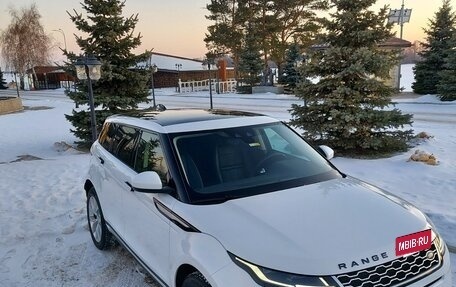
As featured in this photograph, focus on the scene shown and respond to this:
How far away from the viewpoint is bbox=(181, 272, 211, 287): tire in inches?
93.2

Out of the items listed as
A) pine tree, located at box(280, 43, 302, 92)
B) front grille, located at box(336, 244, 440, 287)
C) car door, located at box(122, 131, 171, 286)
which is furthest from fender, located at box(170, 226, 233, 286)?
pine tree, located at box(280, 43, 302, 92)

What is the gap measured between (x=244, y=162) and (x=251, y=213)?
33.8 inches

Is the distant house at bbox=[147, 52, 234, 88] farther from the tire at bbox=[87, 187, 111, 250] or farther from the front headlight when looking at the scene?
the front headlight

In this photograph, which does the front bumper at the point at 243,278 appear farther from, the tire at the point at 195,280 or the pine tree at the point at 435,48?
the pine tree at the point at 435,48

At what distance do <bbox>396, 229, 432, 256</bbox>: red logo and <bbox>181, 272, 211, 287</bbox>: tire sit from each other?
1192 millimetres

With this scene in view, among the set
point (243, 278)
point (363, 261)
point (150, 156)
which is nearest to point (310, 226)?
point (363, 261)

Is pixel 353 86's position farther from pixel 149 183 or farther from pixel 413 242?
pixel 149 183

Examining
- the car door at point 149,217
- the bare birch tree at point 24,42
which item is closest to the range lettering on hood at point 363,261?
the car door at point 149,217

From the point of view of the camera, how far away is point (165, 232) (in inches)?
113

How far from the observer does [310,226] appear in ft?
7.61

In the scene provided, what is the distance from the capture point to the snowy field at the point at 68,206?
4101 millimetres

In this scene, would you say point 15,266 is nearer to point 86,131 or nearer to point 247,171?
point 247,171

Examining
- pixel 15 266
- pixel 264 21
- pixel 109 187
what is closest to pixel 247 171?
pixel 109 187

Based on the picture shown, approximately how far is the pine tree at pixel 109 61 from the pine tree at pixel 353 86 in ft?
17.7
